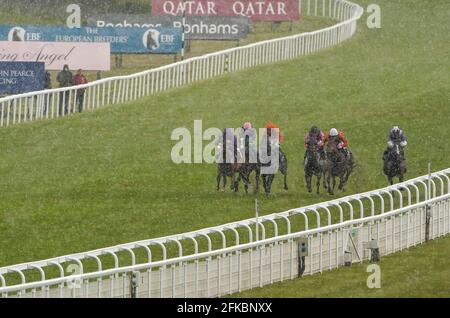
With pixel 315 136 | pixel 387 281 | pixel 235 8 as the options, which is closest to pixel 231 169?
pixel 315 136

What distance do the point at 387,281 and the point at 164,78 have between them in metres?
23.0

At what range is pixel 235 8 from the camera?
57156mm

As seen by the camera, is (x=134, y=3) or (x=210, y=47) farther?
(x=134, y=3)

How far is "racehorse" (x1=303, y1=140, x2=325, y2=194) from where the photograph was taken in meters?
31.9

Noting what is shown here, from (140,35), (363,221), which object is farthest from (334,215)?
(140,35)

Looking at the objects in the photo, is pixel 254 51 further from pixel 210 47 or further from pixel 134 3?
pixel 134 3

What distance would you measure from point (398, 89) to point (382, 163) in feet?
32.3

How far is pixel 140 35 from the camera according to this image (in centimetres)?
5053

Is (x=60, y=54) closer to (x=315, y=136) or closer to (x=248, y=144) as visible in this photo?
(x=248, y=144)

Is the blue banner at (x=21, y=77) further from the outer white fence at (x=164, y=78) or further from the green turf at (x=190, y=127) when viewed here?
the green turf at (x=190, y=127)

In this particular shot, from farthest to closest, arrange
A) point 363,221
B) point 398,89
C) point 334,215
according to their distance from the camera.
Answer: point 398,89 → point 334,215 → point 363,221

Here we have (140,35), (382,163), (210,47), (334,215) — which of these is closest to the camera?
(334,215)

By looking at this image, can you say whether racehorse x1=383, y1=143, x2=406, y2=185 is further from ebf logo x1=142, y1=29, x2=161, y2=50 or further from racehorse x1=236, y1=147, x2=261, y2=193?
ebf logo x1=142, y1=29, x2=161, y2=50

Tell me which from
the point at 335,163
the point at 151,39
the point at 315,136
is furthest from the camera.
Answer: the point at 151,39
